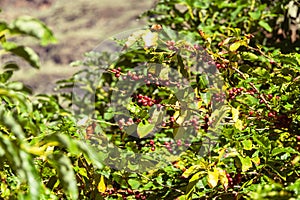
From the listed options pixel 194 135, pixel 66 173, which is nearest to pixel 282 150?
pixel 194 135

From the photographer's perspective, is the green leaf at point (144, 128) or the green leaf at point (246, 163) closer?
the green leaf at point (246, 163)

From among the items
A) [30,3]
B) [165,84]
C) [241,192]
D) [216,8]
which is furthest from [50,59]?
[241,192]

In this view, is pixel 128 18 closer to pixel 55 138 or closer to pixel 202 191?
pixel 202 191

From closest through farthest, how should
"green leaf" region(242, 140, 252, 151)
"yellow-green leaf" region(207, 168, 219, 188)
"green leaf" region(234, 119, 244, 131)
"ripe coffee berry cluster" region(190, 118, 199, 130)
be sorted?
"yellow-green leaf" region(207, 168, 219, 188)
"green leaf" region(242, 140, 252, 151)
"green leaf" region(234, 119, 244, 131)
"ripe coffee berry cluster" region(190, 118, 199, 130)

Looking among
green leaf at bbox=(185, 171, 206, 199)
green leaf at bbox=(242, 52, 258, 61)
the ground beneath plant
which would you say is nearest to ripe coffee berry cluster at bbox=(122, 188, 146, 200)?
green leaf at bbox=(185, 171, 206, 199)

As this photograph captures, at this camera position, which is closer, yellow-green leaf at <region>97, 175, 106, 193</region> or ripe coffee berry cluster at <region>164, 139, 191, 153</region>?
yellow-green leaf at <region>97, 175, 106, 193</region>

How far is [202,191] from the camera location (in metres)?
1.53

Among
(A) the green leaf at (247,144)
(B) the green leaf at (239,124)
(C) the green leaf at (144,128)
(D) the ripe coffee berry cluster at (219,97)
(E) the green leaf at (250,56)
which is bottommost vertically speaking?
(A) the green leaf at (247,144)

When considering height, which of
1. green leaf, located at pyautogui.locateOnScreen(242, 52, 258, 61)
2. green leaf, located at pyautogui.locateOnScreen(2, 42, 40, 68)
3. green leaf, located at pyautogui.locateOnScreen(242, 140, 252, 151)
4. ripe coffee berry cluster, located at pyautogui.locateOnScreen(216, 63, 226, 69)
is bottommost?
green leaf, located at pyautogui.locateOnScreen(242, 140, 252, 151)

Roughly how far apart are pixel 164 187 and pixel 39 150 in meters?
0.75

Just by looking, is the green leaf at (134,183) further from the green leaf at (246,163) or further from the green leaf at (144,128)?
the green leaf at (246,163)

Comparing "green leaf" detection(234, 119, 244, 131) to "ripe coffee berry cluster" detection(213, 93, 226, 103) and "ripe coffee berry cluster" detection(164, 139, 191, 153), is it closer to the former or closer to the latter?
"ripe coffee berry cluster" detection(213, 93, 226, 103)

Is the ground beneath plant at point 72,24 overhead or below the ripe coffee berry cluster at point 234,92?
below

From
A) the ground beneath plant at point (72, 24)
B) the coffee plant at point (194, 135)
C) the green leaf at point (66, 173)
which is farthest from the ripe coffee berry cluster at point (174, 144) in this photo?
the ground beneath plant at point (72, 24)
